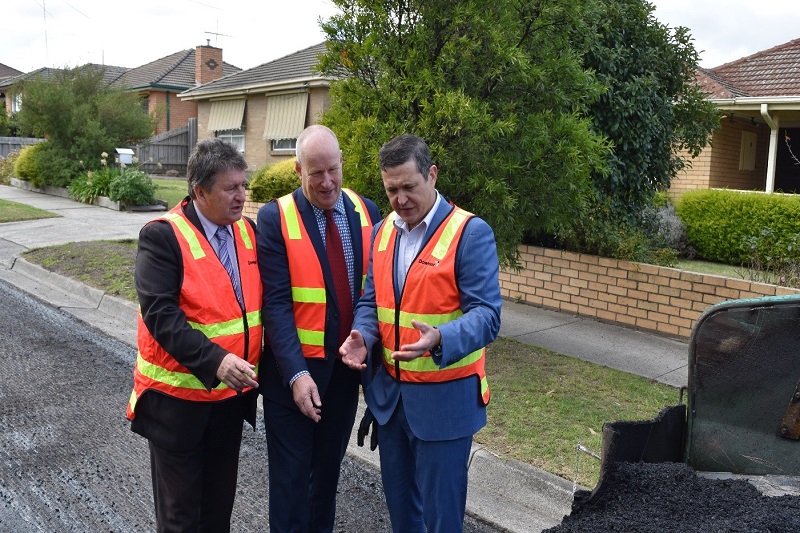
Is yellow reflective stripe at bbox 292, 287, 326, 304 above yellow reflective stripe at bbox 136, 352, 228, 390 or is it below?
above

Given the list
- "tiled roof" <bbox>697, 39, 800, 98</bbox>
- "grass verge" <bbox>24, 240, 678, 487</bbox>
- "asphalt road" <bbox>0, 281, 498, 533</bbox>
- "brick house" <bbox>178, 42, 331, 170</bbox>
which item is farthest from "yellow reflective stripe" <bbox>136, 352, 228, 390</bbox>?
"brick house" <bbox>178, 42, 331, 170</bbox>

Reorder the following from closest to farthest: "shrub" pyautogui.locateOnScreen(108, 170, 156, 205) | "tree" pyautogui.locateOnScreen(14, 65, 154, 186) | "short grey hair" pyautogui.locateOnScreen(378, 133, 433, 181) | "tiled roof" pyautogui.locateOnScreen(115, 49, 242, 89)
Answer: "short grey hair" pyautogui.locateOnScreen(378, 133, 433, 181) < "shrub" pyautogui.locateOnScreen(108, 170, 156, 205) < "tree" pyautogui.locateOnScreen(14, 65, 154, 186) < "tiled roof" pyautogui.locateOnScreen(115, 49, 242, 89)

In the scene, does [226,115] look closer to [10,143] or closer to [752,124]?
[10,143]

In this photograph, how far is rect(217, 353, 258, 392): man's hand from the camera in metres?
2.72

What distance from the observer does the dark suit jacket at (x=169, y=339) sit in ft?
8.99

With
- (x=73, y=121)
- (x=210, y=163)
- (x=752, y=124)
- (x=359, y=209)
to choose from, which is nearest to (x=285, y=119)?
(x=73, y=121)

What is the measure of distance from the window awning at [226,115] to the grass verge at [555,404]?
20.7 meters

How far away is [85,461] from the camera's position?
461cm

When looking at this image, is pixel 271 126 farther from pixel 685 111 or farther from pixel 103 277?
pixel 685 111

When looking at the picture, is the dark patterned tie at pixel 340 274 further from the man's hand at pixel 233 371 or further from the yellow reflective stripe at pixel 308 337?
the man's hand at pixel 233 371

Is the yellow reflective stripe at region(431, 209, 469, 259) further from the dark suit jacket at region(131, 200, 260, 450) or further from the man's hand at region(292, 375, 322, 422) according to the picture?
the dark suit jacket at region(131, 200, 260, 450)

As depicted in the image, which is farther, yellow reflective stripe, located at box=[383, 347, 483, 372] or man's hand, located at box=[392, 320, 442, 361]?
yellow reflective stripe, located at box=[383, 347, 483, 372]

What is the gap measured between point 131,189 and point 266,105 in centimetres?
878

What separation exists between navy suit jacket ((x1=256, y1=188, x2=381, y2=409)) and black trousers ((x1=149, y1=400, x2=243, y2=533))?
0.68 feet
